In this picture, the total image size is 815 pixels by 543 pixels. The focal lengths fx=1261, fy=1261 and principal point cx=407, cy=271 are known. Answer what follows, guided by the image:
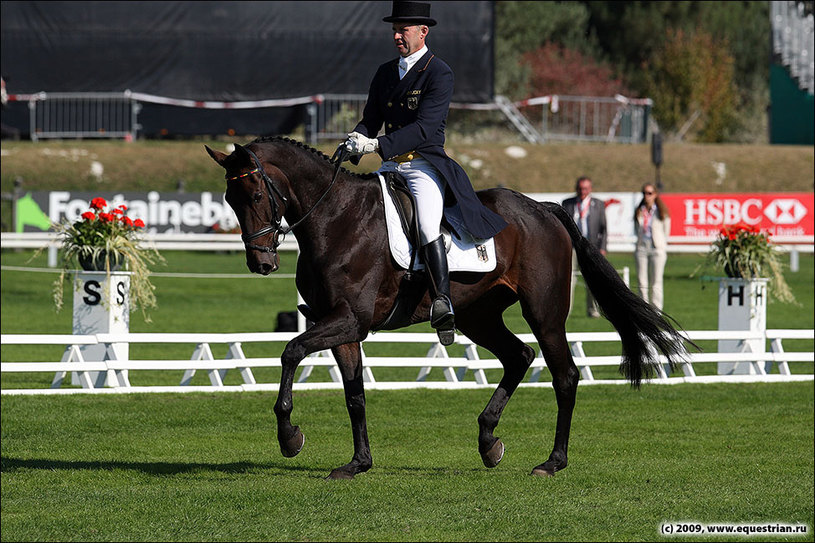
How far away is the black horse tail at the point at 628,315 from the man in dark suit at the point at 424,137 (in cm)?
113

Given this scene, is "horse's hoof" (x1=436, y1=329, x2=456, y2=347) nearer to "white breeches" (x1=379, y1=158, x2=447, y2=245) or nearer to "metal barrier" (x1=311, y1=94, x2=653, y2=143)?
"white breeches" (x1=379, y1=158, x2=447, y2=245)

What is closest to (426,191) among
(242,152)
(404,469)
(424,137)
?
(424,137)

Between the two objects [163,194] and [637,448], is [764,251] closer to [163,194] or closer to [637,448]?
[637,448]

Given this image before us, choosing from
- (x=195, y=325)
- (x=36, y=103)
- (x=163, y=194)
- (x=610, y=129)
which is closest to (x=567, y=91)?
(x=610, y=129)

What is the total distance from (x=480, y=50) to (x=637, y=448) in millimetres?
27677

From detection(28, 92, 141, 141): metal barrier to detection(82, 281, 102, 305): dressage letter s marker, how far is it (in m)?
22.0

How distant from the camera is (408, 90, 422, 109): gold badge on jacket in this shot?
770 cm

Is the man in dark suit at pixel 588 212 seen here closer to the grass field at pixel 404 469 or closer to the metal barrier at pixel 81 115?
the grass field at pixel 404 469

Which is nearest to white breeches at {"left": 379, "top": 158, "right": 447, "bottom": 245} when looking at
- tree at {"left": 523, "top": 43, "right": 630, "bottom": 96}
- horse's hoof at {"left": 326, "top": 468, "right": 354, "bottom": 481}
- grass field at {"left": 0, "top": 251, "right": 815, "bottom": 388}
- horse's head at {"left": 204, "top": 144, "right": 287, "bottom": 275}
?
horse's head at {"left": 204, "top": 144, "right": 287, "bottom": 275}

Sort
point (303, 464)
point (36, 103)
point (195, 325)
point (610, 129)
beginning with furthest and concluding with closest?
1. point (610, 129)
2. point (36, 103)
3. point (195, 325)
4. point (303, 464)

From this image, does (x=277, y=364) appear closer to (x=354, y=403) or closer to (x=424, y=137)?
(x=354, y=403)

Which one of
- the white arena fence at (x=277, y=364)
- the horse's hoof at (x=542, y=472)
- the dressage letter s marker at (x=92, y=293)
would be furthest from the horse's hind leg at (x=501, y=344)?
the dressage letter s marker at (x=92, y=293)

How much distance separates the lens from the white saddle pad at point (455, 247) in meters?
7.65

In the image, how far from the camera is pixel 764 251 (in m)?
14.7
